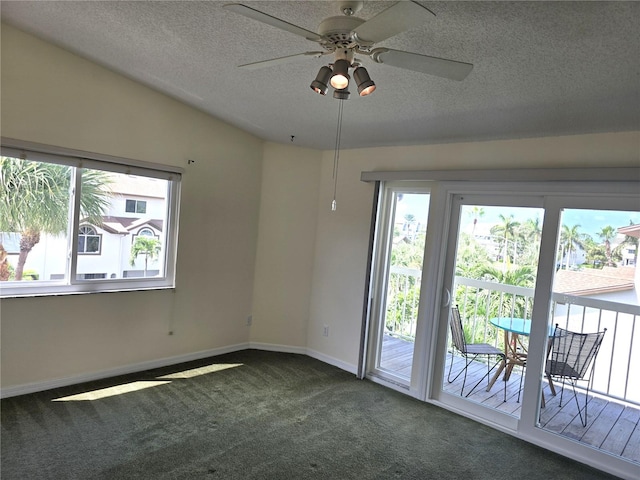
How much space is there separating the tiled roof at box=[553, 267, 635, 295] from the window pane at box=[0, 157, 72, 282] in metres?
3.91

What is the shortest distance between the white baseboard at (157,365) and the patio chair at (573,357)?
1842mm

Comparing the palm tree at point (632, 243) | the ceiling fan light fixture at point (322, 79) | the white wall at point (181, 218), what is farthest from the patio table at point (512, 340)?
the white wall at point (181, 218)

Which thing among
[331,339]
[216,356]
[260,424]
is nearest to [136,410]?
[260,424]

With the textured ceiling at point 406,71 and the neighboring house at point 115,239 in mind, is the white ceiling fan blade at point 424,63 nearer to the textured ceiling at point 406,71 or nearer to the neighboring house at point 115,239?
the textured ceiling at point 406,71

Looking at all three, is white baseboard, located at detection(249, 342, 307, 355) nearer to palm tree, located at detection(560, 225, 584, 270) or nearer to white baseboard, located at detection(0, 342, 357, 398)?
white baseboard, located at detection(0, 342, 357, 398)

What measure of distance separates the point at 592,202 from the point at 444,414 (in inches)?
79.3

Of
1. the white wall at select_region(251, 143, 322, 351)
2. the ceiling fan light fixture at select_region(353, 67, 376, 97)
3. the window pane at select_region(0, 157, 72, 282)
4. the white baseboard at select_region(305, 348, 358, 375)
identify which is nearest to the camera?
the ceiling fan light fixture at select_region(353, 67, 376, 97)

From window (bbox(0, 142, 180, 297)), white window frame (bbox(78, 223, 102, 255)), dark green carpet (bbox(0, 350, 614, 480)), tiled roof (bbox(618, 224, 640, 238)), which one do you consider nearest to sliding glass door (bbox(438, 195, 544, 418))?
dark green carpet (bbox(0, 350, 614, 480))

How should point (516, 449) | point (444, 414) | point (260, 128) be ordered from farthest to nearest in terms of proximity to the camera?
1. point (260, 128)
2. point (444, 414)
3. point (516, 449)

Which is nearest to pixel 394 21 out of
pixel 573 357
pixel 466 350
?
pixel 573 357

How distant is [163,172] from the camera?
388 centimetres

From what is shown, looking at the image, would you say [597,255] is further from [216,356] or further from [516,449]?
[216,356]

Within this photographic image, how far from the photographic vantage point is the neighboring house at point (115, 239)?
3.30 metres

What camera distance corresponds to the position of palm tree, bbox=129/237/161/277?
3.84 meters
